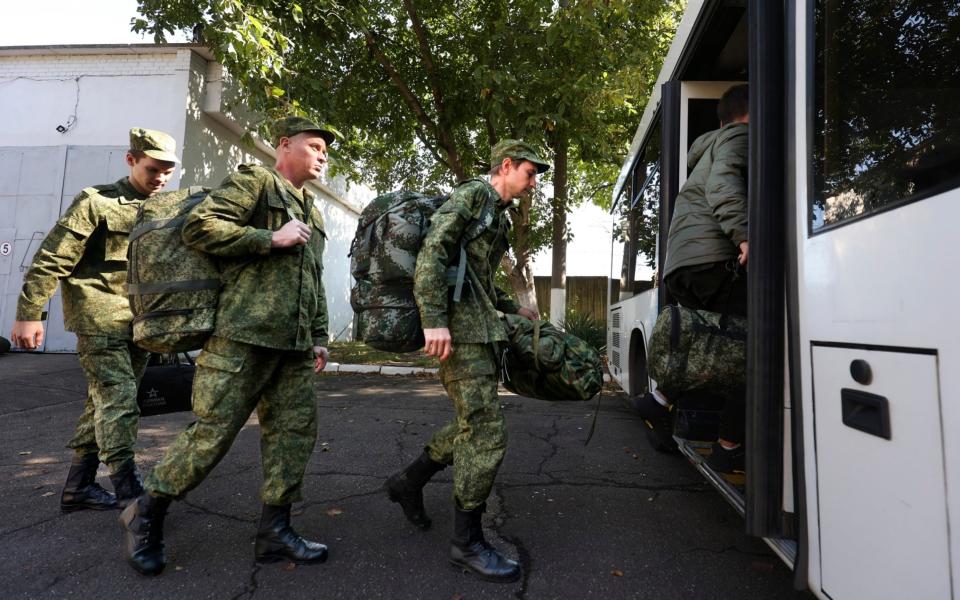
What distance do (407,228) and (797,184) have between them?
143 cm

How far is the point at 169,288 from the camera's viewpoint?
7.45ft

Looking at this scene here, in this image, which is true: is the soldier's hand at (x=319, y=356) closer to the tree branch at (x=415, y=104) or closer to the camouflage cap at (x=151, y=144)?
the camouflage cap at (x=151, y=144)

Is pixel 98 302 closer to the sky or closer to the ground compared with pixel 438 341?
closer to the sky

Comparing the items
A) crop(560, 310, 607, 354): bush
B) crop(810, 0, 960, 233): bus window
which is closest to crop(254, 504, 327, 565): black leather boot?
crop(810, 0, 960, 233): bus window

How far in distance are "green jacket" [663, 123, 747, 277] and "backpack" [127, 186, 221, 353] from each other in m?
2.07

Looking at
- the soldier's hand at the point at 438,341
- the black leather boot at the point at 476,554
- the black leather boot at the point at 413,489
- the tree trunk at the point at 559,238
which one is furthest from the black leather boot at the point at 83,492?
the tree trunk at the point at 559,238

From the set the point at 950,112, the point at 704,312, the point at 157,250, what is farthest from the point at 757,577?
the point at 157,250

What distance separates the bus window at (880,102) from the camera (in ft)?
4.83

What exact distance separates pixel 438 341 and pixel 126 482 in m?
1.90

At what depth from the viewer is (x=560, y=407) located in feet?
20.5

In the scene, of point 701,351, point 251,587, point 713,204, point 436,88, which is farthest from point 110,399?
point 436,88

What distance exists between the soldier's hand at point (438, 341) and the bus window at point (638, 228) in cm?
218

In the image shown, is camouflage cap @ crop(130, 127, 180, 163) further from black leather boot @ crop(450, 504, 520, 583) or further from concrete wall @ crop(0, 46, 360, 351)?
concrete wall @ crop(0, 46, 360, 351)

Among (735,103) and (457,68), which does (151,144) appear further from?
(457,68)
